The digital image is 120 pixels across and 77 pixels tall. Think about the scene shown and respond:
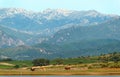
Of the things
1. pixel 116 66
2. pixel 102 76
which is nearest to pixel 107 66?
pixel 116 66

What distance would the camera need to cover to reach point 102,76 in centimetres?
13762

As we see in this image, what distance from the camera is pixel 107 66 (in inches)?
7338

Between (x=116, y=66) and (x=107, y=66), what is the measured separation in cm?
717

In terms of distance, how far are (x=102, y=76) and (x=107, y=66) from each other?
49.3 metres

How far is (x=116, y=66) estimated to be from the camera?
591 feet

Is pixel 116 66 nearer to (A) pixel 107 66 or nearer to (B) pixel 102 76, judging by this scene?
(A) pixel 107 66

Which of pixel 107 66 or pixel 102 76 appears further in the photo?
pixel 107 66

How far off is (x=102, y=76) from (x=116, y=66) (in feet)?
143

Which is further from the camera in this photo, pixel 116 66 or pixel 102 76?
pixel 116 66
